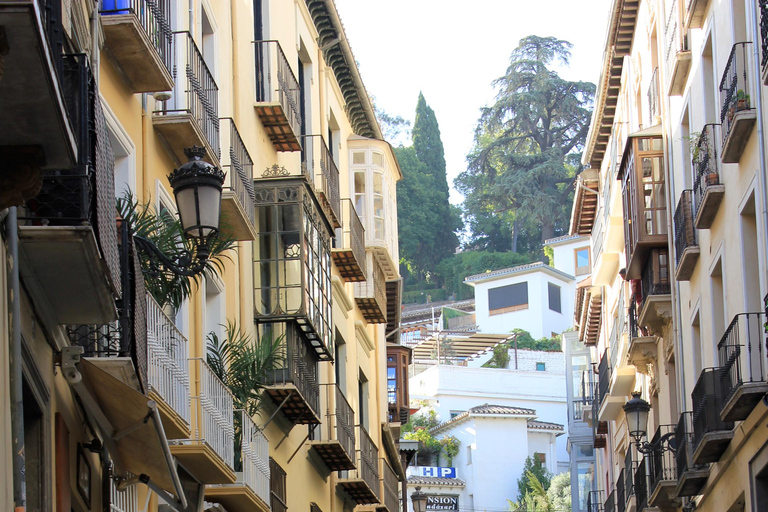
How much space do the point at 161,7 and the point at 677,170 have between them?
10157 mm

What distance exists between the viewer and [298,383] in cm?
1844

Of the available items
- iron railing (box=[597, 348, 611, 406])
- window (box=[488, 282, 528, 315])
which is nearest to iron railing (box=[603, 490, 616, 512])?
iron railing (box=[597, 348, 611, 406])

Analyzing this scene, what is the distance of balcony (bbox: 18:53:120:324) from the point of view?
27.3ft

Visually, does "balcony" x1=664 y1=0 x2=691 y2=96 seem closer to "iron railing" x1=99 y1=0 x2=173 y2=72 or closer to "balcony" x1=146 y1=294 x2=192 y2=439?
"iron railing" x1=99 y1=0 x2=173 y2=72

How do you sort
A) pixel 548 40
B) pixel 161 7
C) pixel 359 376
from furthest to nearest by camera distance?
pixel 548 40
pixel 359 376
pixel 161 7

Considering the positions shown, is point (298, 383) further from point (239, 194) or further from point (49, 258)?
point (49, 258)

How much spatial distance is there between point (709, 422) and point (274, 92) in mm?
→ 7315

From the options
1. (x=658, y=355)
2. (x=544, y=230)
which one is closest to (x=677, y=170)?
(x=658, y=355)

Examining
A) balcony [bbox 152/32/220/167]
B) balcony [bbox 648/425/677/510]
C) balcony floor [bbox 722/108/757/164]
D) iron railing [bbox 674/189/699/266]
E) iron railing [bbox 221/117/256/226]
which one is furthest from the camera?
balcony [bbox 648/425/677/510]

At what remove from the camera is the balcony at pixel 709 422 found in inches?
664

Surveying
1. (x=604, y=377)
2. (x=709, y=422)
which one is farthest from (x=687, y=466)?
(x=604, y=377)

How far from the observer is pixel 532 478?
65.1 meters

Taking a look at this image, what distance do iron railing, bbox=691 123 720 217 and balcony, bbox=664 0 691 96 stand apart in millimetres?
1924

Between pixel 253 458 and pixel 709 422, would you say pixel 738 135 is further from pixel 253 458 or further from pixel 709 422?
pixel 253 458
